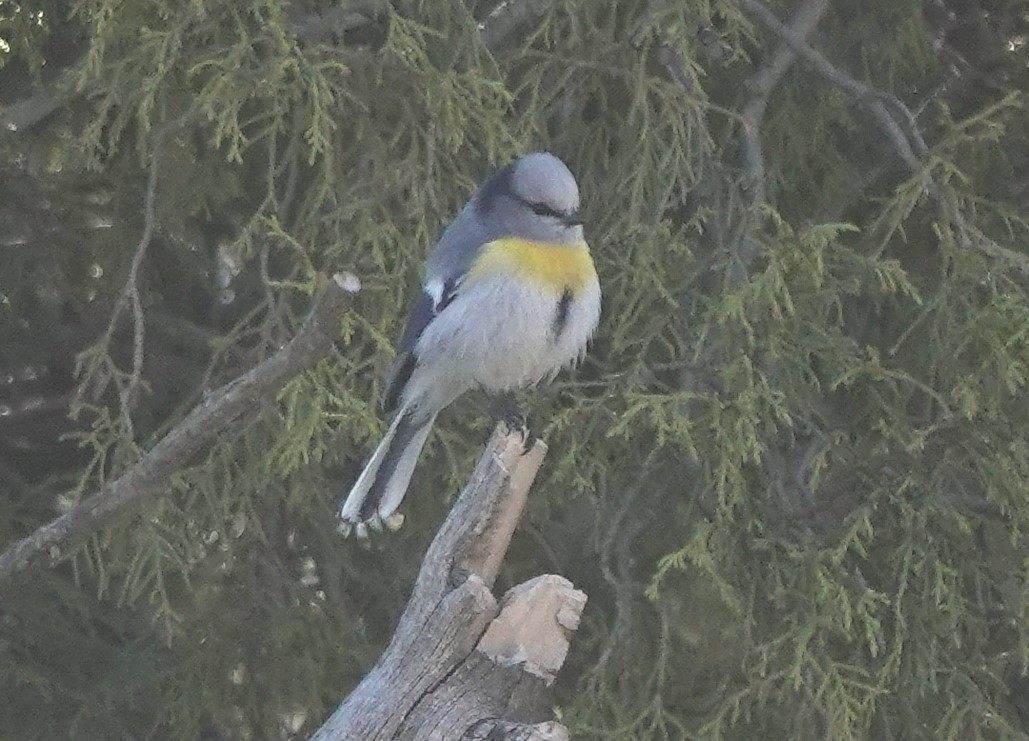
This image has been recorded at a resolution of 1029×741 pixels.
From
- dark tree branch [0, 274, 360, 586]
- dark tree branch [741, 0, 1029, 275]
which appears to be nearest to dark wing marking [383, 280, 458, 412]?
dark tree branch [0, 274, 360, 586]

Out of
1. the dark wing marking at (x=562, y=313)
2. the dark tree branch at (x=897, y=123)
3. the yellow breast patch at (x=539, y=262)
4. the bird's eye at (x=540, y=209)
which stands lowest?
the dark wing marking at (x=562, y=313)

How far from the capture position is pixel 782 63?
11.6 ft

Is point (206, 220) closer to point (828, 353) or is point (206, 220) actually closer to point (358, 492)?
point (358, 492)

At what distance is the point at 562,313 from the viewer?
290cm

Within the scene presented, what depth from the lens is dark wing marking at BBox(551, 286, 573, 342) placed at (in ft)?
9.49

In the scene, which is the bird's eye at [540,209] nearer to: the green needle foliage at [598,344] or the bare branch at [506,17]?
the green needle foliage at [598,344]

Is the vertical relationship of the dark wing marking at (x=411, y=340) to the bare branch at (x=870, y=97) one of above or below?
below

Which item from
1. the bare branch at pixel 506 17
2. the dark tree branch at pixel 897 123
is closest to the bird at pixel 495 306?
the bare branch at pixel 506 17

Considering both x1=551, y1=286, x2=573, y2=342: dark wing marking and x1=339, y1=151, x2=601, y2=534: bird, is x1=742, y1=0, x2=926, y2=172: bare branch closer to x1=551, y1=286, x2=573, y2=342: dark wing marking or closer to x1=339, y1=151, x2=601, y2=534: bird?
x1=339, y1=151, x2=601, y2=534: bird

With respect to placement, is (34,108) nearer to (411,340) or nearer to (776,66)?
(411,340)

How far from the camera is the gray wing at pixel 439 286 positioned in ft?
9.69

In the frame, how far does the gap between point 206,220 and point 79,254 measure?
0.38 m

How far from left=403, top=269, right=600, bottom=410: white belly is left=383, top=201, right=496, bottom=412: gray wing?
0.06 feet

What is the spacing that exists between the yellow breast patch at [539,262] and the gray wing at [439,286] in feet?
0.09
